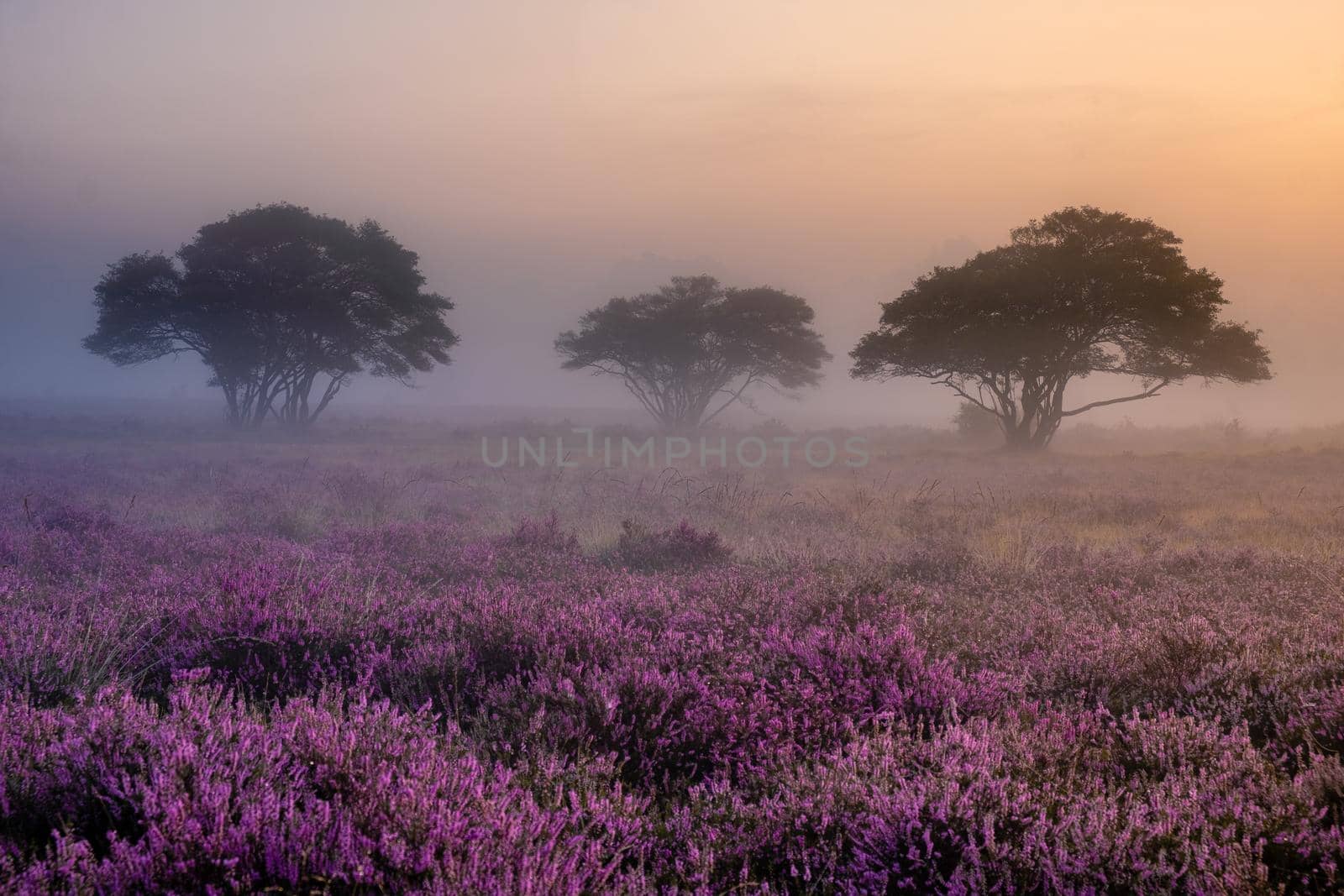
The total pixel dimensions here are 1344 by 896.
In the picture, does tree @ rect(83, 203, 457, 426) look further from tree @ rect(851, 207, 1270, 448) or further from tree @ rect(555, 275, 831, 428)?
tree @ rect(851, 207, 1270, 448)

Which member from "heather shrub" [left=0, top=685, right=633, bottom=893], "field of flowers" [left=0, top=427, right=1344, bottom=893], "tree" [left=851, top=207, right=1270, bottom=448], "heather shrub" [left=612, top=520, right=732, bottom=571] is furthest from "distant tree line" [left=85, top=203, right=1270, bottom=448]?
"heather shrub" [left=0, top=685, right=633, bottom=893]

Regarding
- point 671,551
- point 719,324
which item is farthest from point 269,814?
point 719,324

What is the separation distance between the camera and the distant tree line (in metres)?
23.8

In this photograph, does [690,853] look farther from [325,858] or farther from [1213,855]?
[1213,855]

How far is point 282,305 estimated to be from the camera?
30.6 meters

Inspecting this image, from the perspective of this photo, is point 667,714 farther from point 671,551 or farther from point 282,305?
point 282,305

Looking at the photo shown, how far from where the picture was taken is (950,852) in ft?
6.72

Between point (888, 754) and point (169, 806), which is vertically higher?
point (169, 806)

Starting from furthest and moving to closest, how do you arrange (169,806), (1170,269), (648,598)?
(1170,269) → (648,598) → (169,806)

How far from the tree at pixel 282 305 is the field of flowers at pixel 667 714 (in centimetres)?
2484

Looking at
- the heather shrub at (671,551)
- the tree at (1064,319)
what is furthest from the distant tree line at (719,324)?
the heather shrub at (671,551)

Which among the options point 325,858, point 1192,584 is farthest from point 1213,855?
point 1192,584

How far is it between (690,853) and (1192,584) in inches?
232

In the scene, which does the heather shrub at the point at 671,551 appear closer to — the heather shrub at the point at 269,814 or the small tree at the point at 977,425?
the heather shrub at the point at 269,814
